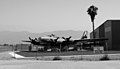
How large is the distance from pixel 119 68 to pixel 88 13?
80.2 m

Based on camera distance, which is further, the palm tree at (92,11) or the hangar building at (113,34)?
the palm tree at (92,11)

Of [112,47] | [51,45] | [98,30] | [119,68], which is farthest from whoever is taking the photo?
[98,30]

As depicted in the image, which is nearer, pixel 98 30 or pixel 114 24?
pixel 114 24

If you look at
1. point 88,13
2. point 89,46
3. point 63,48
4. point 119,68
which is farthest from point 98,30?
point 119,68

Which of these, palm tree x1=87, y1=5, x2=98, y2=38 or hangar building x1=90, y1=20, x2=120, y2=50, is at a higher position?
palm tree x1=87, y1=5, x2=98, y2=38

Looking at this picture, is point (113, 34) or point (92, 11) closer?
point (113, 34)

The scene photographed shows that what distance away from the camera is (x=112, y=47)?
74.2 meters

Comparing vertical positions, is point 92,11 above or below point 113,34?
above

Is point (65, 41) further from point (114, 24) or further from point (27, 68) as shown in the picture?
point (27, 68)

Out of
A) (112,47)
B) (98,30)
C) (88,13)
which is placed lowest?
(112,47)

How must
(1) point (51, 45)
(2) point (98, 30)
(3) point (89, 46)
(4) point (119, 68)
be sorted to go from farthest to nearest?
(2) point (98, 30) < (3) point (89, 46) < (1) point (51, 45) < (4) point (119, 68)

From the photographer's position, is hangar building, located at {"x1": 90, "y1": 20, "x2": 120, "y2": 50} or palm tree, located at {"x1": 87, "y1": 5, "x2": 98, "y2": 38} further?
palm tree, located at {"x1": 87, "y1": 5, "x2": 98, "y2": 38}

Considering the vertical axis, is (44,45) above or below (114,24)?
below

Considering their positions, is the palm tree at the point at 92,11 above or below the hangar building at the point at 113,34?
above
